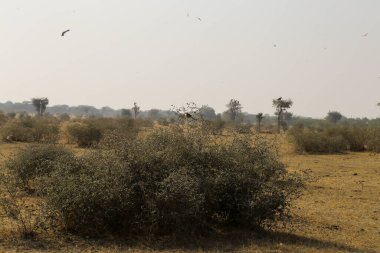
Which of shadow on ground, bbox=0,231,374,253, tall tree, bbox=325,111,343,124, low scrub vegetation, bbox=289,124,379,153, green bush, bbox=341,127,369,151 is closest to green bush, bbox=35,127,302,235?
shadow on ground, bbox=0,231,374,253

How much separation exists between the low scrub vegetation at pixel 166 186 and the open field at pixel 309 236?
0.38 meters

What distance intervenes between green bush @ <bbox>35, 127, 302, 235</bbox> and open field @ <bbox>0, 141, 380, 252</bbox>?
1.20 feet

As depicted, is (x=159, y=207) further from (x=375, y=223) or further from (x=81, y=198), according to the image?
(x=375, y=223)

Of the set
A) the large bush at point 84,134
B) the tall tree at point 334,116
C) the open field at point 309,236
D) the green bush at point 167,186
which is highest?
the tall tree at point 334,116

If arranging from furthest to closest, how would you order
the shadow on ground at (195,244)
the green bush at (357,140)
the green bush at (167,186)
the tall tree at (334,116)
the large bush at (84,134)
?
the tall tree at (334,116) → the green bush at (357,140) → the large bush at (84,134) → the green bush at (167,186) → the shadow on ground at (195,244)

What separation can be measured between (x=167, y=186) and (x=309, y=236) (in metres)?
3.30

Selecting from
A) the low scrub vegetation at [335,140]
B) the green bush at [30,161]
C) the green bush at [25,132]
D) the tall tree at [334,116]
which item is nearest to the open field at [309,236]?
the green bush at [30,161]

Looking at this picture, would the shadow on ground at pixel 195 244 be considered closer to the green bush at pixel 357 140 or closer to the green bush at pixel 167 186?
the green bush at pixel 167 186

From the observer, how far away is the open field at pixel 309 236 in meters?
8.32

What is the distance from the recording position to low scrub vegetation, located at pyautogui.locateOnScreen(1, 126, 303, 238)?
864cm

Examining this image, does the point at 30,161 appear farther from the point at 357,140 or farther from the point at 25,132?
the point at 357,140

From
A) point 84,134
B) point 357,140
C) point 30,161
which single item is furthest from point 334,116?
point 30,161

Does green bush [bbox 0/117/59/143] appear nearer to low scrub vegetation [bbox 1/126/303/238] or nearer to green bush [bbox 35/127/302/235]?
low scrub vegetation [bbox 1/126/303/238]

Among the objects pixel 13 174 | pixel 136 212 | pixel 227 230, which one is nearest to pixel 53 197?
pixel 136 212
